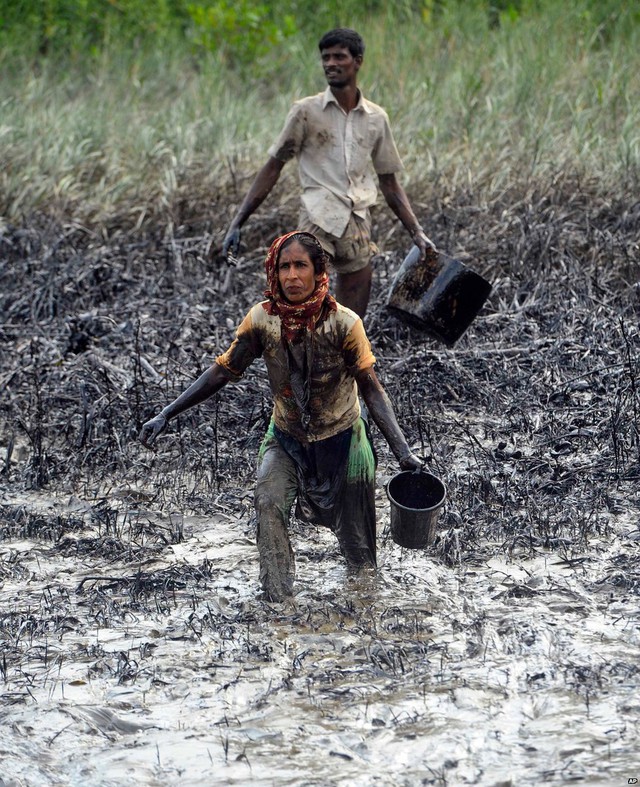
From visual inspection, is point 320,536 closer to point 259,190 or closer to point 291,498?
point 291,498

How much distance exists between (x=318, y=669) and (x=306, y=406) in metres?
0.86

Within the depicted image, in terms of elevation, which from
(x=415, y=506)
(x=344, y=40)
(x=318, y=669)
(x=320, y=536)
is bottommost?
(x=318, y=669)

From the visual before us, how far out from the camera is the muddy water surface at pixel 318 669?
3.22 m

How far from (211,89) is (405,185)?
245cm

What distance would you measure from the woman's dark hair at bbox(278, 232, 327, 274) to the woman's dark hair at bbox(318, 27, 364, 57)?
5.92ft

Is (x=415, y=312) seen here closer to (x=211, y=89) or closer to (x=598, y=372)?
(x=598, y=372)

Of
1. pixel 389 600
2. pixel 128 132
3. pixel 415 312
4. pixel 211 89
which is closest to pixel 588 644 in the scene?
pixel 389 600

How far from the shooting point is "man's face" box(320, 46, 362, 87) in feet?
17.8

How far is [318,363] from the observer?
158 inches

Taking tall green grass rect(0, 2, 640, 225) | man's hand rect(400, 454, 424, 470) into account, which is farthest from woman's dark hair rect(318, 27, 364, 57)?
tall green grass rect(0, 2, 640, 225)

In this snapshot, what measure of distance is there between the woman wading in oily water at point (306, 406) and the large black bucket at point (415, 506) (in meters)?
0.11

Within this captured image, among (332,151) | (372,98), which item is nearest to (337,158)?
(332,151)

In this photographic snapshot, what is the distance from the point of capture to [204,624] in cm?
404

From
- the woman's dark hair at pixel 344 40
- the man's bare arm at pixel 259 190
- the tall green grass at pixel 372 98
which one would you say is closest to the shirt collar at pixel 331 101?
the woman's dark hair at pixel 344 40
